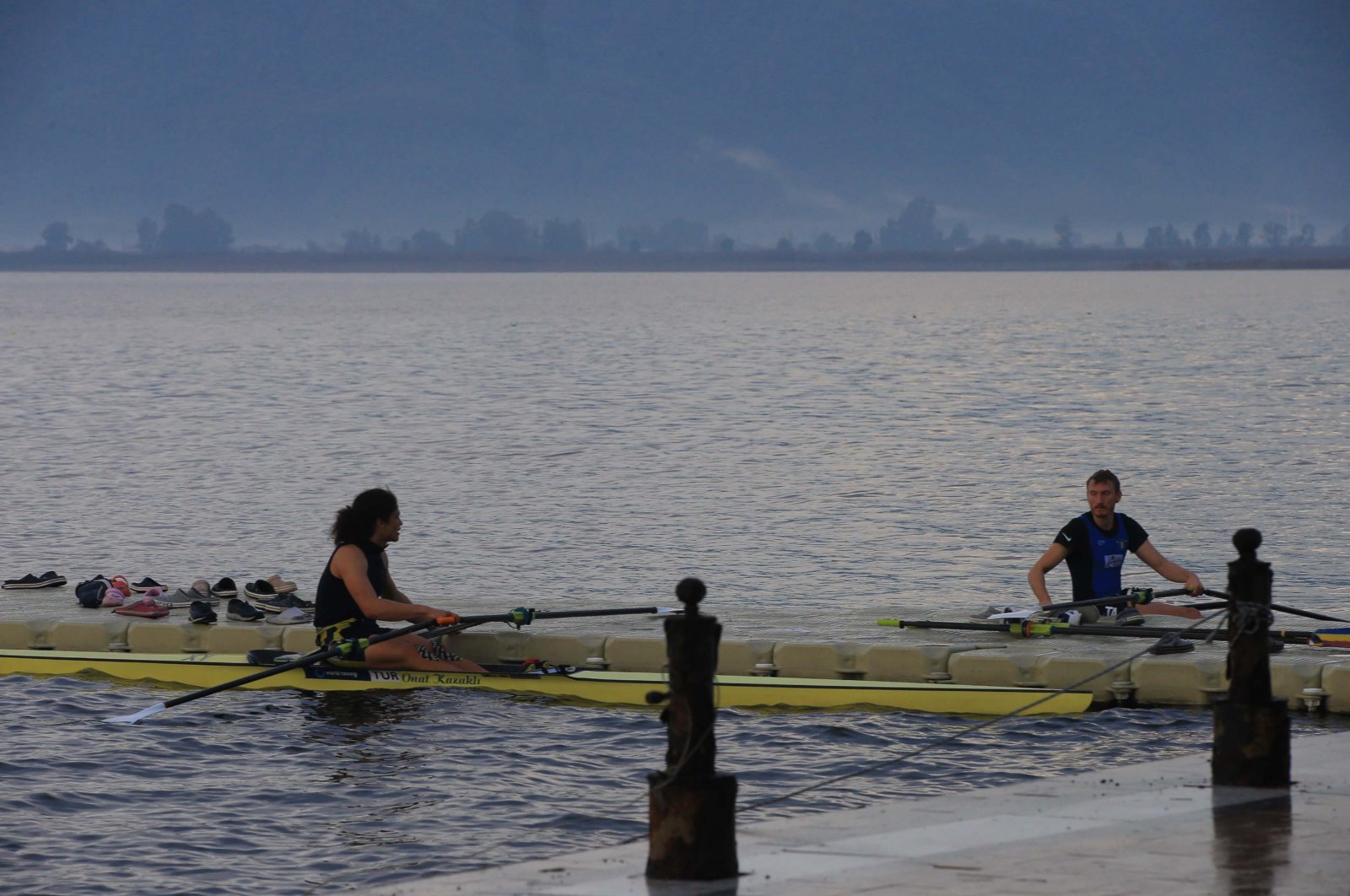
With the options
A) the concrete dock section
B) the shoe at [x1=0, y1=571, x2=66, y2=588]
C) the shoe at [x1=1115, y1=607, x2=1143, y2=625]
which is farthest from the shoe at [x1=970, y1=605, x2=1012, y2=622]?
the shoe at [x1=0, y1=571, x2=66, y2=588]

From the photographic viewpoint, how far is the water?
510 inches

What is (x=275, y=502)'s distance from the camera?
37812mm

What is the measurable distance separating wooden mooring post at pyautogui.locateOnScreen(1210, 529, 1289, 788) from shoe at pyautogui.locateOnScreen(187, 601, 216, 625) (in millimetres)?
9740

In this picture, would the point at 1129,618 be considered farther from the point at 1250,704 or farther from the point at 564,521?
the point at 564,521

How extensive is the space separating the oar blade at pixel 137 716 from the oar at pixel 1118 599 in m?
7.16

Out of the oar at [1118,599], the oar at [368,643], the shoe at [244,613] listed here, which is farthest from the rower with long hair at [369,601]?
the oar at [1118,599]

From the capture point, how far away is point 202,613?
16.9 m

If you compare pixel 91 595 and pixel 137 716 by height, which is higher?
pixel 91 595

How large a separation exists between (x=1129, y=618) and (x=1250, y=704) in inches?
218

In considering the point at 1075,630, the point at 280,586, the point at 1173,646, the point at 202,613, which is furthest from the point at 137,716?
the point at 1173,646

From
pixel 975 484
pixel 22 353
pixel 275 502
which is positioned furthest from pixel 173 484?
pixel 22 353

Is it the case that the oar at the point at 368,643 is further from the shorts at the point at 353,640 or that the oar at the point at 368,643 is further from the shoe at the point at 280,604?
the shoe at the point at 280,604

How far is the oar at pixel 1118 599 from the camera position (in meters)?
15.2

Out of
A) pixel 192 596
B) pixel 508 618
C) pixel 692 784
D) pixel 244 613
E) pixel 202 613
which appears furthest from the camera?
pixel 192 596
